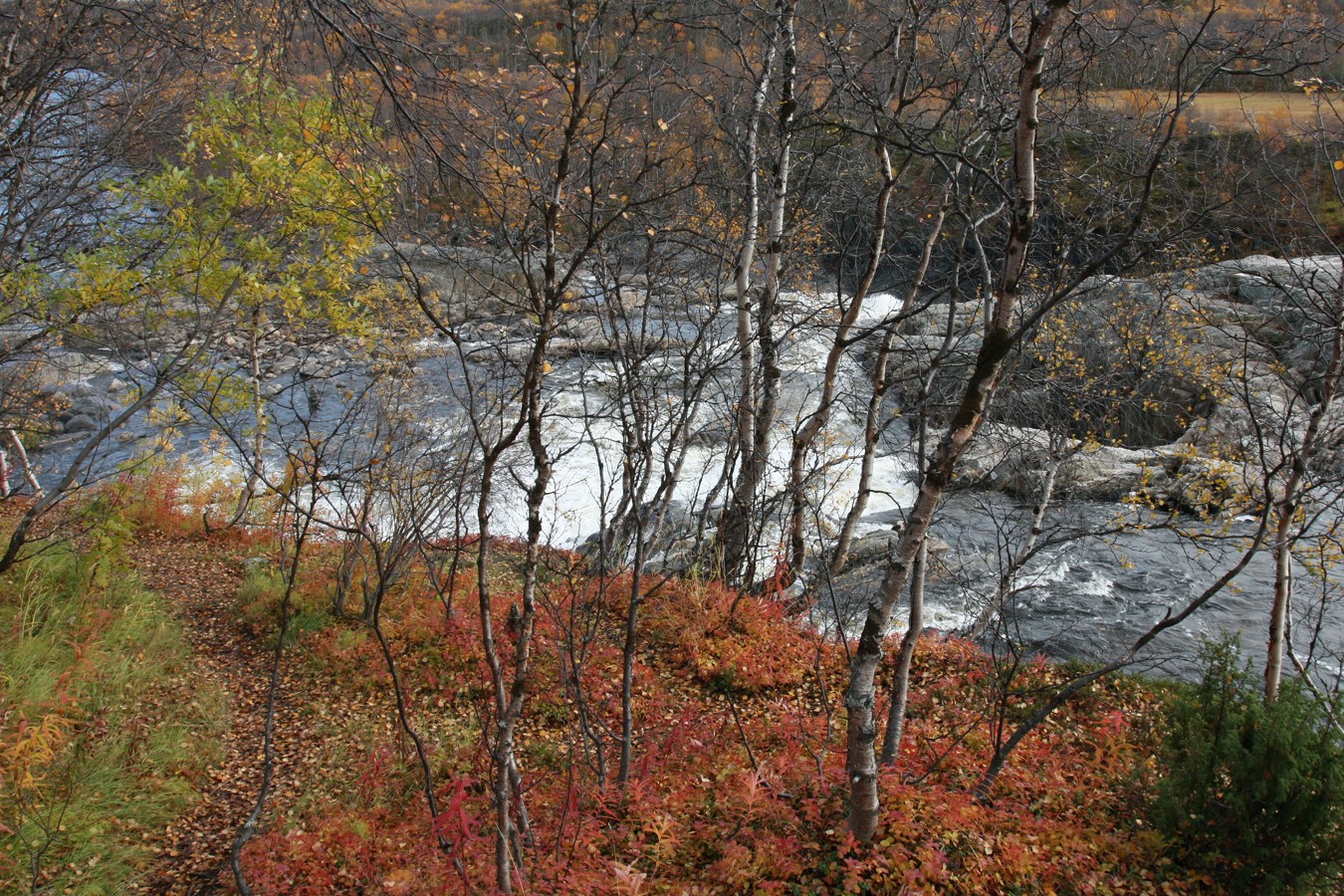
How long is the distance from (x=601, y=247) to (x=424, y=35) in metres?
1.63

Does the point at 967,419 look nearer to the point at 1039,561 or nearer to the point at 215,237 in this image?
the point at 215,237

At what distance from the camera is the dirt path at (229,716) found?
4.18 m

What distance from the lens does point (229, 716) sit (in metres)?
5.55

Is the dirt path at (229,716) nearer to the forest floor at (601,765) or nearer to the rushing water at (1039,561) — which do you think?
the forest floor at (601,765)

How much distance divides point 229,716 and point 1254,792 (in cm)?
617

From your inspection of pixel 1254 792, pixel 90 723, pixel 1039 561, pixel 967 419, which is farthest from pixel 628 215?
pixel 1039 561

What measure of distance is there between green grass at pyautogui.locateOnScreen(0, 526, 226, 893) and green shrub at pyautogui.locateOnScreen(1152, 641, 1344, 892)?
5317mm

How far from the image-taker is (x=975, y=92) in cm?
692

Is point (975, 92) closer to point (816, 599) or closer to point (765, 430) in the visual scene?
point (765, 430)

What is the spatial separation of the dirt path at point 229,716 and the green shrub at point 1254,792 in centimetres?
484

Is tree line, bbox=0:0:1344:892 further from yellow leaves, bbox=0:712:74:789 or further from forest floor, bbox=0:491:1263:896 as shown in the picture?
yellow leaves, bbox=0:712:74:789

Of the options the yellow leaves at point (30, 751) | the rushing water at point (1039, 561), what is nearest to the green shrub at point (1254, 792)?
the rushing water at point (1039, 561)

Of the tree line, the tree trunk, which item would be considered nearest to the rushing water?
the tree line

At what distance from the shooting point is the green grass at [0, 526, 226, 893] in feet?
13.0
